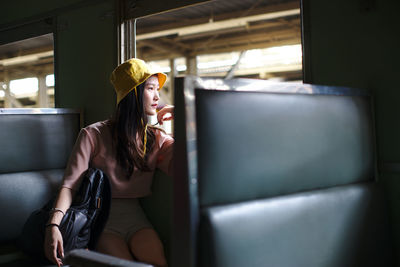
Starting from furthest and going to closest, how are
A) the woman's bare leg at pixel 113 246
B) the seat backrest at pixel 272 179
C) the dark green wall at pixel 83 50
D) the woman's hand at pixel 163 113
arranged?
the dark green wall at pixel 83 50, the woman's hand at pixel 163 113, the woman's bare leg at pixel 113 246, the seat backrest at pixel 272 179

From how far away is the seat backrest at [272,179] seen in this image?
3.05ft

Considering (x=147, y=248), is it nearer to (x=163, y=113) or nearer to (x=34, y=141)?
(x=163, y=113)

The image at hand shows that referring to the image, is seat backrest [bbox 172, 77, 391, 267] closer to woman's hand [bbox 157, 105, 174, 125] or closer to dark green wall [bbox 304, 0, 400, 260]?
dark green wall [bbox 304, 0, 400, 260]

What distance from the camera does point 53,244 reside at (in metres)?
1.53

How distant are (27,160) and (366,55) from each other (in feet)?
6.33

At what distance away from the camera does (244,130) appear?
102 cm

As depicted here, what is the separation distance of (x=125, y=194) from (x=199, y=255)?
3.22 ft

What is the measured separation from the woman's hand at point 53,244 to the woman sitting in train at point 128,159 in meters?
0.17

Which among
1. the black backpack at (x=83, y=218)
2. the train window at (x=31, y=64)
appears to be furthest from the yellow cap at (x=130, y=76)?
the train window at (x=31, y=64)

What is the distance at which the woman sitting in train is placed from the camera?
68.0 inches

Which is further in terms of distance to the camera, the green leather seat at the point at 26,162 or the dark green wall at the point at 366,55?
the green leather seat at the point at 26,162

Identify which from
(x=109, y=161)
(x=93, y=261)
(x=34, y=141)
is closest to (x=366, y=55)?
(x=109, y=161)

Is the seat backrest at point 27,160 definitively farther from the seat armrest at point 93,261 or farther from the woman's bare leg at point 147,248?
the seat armrest at point 93,261

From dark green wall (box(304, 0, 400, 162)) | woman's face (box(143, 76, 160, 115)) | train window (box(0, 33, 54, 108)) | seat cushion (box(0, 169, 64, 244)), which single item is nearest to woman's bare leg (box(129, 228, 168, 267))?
woman's face (box(143, 76, 160, 115))
